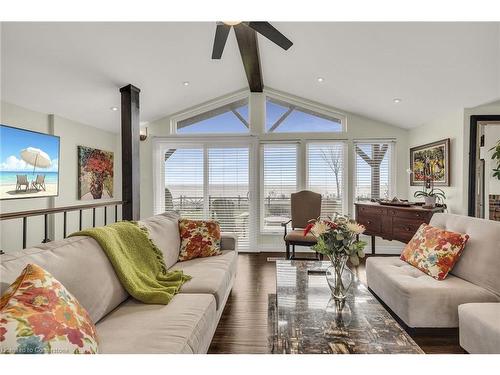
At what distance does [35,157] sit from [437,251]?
4.25 m

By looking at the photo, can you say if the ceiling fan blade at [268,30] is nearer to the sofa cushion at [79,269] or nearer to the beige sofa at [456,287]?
the sofa cushion at [79,269]

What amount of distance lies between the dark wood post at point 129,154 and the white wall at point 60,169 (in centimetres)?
109

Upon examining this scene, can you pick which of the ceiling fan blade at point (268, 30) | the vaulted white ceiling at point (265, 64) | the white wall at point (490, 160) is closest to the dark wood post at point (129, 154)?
the vaulted white ceiling at point (265, 64)

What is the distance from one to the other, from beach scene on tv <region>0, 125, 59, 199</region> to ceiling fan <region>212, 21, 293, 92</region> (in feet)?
7.63

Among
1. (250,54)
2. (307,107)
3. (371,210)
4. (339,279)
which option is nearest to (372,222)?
(371,210)

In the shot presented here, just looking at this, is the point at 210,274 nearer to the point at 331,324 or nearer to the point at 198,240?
the point at 198,240

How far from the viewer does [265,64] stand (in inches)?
144

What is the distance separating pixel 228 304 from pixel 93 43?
2.73m

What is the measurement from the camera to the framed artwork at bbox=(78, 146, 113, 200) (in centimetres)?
392

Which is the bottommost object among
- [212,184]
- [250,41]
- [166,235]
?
[166,235]

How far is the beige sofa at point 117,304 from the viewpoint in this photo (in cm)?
117

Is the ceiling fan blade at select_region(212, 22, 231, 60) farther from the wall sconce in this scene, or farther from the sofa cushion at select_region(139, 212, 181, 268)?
the wall sconce
